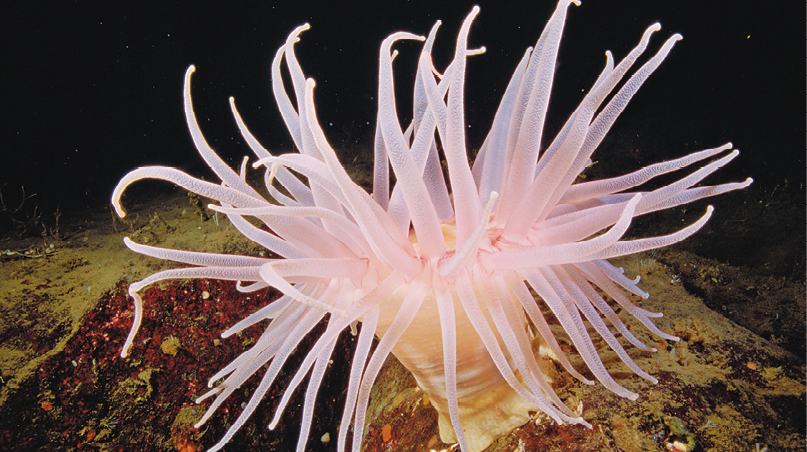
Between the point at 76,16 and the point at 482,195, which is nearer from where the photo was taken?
the point at 482,195

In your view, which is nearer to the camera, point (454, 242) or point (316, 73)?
point (454, 242)

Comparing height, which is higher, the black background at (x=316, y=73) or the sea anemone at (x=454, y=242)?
the black background at (x=316, y=73)

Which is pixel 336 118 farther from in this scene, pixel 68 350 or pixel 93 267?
pixel 68 350

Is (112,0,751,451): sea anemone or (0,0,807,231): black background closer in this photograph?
(112,0,751,451): sea anemone

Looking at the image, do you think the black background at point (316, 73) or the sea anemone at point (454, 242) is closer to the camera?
the sea anemone at point (454, 242)

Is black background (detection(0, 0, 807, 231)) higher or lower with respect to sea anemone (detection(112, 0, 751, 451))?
higher

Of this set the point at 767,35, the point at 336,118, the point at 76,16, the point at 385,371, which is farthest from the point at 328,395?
the point at 76,16

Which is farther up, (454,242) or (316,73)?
(316,73)

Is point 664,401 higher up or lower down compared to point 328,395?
higher up
